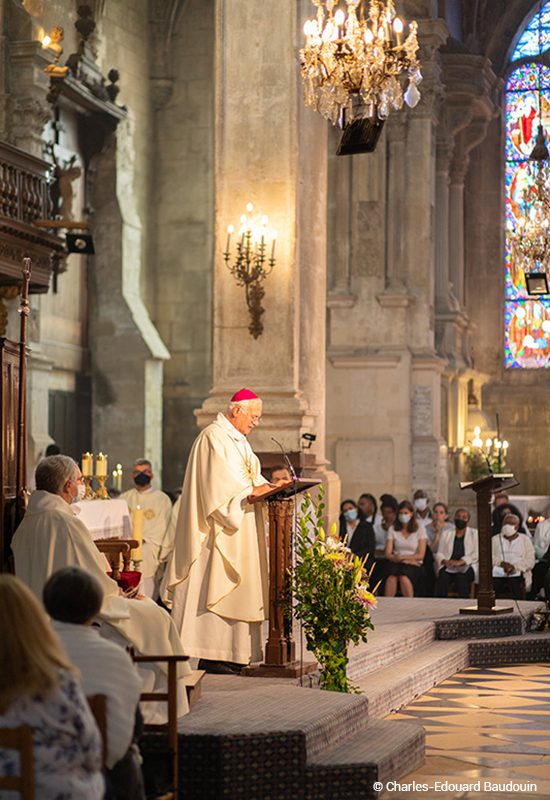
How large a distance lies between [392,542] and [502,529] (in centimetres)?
110

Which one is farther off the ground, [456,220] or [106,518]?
[456,220]

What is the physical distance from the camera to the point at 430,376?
66.1 feet

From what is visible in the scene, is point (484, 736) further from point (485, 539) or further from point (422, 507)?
point (422, 507)

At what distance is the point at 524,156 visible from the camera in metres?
26.9

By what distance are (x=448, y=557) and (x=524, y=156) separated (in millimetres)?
13289

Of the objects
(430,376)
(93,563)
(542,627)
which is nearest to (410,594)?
(542,627)

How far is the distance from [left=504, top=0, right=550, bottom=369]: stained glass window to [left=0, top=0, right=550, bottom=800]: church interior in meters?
0.05

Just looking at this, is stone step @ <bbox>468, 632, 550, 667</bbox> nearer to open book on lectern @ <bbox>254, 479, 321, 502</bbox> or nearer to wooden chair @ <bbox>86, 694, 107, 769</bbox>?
open book on lectern @ <bbox>254, 479, 321, 502</bbox>

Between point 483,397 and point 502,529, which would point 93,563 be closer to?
point 502,529

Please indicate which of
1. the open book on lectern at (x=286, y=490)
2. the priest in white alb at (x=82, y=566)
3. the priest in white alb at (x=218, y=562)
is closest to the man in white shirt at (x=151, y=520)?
the priest in white alb at (x=218, y=562)

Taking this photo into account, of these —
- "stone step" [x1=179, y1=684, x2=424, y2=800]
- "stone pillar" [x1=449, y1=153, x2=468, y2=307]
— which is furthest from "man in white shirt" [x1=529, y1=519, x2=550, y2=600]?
"stone pillar" [x1=449, y1=153, x2=468, y2=307]

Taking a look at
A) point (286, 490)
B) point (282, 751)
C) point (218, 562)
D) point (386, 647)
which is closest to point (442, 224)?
point (386, 647)

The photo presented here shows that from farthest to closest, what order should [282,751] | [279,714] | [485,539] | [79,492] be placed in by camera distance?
[485,539] < [79,492] < [279,714] < [282,751]

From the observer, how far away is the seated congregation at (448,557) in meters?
14.9
